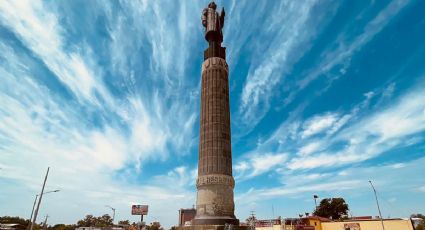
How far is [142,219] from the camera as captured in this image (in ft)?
300

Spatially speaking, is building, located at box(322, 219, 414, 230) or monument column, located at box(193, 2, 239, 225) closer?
monument column, located at box(193, 2, 239, 225)

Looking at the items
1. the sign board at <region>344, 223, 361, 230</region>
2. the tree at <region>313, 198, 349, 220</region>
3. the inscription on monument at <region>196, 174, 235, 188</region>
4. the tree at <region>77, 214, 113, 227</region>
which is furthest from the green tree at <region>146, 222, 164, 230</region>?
the inscription on monument at <region>196, 174, 235, 188</region>

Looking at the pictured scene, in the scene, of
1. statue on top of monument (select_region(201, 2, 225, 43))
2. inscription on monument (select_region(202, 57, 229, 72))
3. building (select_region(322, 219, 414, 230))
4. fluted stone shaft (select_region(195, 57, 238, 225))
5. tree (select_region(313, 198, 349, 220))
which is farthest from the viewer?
tree (select_region(313, 198, 349, 220))

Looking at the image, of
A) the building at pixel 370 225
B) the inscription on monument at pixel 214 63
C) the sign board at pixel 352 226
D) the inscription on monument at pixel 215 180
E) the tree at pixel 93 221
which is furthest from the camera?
the tree at pixel 93 221

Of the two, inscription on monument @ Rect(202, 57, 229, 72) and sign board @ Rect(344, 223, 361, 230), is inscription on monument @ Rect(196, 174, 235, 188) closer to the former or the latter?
inscription on monument @ Rect(202, 57, 229, 72)

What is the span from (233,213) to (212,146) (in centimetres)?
590

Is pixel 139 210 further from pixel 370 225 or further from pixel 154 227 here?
pixel 370 225

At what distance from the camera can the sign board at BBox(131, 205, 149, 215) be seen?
296 feet

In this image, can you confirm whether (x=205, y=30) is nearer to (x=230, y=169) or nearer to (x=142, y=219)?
(x=230, y=169)

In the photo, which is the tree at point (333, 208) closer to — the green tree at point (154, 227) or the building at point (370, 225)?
the building at point (370, 225)

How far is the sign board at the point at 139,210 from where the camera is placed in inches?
3551

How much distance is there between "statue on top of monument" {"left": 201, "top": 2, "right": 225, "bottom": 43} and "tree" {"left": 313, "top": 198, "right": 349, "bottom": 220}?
7322cm

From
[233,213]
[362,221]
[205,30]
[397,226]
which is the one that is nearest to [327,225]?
[362,221]

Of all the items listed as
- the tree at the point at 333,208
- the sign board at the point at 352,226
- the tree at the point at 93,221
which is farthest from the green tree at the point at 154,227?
the sign board at the point at 352,226
